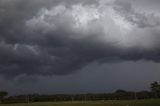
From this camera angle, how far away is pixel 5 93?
13662 cm

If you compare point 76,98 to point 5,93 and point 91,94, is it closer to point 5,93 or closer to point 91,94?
point 91,94

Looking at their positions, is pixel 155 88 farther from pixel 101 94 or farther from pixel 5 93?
pixel 5 93

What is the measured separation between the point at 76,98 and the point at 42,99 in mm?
11620

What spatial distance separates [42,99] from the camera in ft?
384

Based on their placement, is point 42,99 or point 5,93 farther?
point 5,93

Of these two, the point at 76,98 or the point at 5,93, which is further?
the point at 5,93

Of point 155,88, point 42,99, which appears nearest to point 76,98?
point 42,99

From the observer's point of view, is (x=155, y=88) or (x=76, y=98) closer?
(x=76, y=98)

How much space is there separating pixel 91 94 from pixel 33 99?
80.5 feet

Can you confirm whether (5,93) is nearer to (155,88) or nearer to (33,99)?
(33,99)

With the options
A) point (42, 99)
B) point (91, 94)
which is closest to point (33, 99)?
point (42, 99)

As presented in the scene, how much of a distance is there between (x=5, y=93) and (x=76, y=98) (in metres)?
34.1

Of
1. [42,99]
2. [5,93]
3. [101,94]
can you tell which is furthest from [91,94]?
[5,93]

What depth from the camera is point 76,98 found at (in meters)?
118
